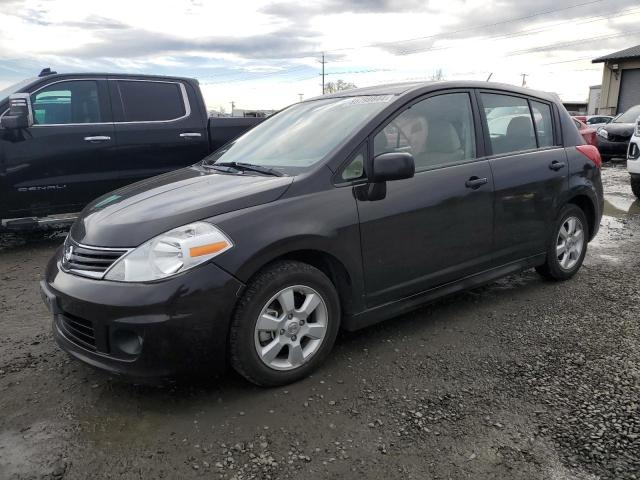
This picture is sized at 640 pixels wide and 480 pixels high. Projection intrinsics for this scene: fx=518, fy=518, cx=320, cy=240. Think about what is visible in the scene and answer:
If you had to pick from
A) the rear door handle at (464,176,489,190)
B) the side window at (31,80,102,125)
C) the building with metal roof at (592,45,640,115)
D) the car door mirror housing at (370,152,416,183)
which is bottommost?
the rear door handle at (464,176,489,190)

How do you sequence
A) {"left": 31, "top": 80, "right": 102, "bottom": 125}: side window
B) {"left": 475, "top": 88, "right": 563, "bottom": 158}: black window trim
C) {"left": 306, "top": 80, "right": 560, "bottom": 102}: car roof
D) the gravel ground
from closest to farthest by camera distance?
→ the gravel ground
{"left": 306, "top": 80, "right": 560, "bottom": 102}: car roof
{"left": 475, "top": 88, "right": 563, "bottom": 158}: black window trim
{"left": 31, "top": 80, "right": 102, "bottom": 125}: side window

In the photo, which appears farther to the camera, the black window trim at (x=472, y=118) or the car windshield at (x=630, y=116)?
the car windshield at (x=630, y=116)

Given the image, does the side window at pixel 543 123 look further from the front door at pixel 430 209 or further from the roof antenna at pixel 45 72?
the roof antenna at pixel 45 72

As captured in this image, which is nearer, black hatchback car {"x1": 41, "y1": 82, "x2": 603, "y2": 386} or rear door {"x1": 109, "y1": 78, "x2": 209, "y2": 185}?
black hatchback car {"x1": 41, "y1": 82, "x2": 603, "y2": 386}

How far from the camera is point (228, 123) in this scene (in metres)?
6.68

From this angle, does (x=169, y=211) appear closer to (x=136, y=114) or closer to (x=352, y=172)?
(x=352, y=172)

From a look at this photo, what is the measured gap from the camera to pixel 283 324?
2.78 metres

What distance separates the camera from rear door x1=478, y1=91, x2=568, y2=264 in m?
3.84

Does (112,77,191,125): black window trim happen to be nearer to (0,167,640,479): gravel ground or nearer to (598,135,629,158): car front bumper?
(0,167,640,479): gravel ground

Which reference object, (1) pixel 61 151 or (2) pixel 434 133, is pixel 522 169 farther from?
(1) pixel 61 151

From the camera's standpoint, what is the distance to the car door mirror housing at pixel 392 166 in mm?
2969

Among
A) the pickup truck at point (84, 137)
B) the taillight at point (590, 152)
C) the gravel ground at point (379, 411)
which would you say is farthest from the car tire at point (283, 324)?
the pickup truck at point (84, 137)

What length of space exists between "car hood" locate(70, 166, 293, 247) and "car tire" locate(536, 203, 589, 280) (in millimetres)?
2597

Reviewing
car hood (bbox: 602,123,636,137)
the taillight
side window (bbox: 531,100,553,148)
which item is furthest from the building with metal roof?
side window (bbox: 531,100,553,148)
